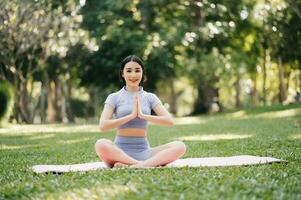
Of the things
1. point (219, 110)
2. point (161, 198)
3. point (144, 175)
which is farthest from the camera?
point (219, 110)

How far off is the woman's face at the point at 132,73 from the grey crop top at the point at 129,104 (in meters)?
0.24

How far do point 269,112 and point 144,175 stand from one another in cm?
2719

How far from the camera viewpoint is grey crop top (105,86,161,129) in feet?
31.2

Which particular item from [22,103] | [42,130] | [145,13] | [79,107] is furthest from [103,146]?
[79,107]

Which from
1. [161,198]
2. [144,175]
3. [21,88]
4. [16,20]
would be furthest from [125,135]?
[21,88]

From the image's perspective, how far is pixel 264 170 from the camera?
841 centimetres

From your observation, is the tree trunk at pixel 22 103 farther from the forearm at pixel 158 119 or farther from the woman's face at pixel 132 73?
the forearm at pixel 158 119

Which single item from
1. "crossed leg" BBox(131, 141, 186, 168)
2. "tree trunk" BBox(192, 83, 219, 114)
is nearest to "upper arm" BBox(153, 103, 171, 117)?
"crossed leg" BBox(131, 141, 186, 168)

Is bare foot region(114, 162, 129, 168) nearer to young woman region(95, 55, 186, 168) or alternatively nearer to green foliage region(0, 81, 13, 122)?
young woman region(95, 55, 186, 168)

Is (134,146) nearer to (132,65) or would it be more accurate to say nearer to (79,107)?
(132,65)

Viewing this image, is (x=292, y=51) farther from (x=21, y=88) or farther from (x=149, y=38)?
(x=21, y=88)

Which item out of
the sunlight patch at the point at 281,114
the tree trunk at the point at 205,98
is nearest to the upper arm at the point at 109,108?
the sunlight patch at the point at 281,114

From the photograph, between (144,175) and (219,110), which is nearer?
(144,175)

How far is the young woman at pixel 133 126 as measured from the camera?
9.25 metres
